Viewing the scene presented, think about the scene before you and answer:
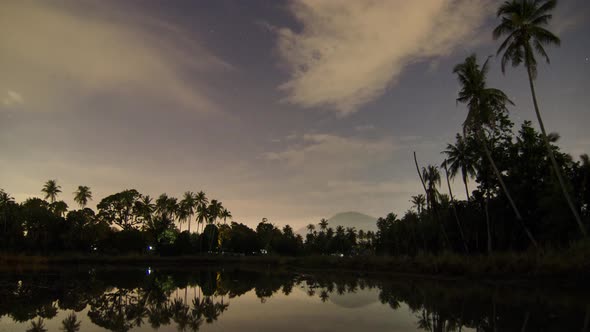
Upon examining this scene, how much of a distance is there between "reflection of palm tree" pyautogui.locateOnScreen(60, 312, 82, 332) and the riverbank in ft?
73.0

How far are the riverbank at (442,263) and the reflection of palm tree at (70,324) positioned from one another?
22245mm

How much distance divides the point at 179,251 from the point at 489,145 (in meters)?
54.2

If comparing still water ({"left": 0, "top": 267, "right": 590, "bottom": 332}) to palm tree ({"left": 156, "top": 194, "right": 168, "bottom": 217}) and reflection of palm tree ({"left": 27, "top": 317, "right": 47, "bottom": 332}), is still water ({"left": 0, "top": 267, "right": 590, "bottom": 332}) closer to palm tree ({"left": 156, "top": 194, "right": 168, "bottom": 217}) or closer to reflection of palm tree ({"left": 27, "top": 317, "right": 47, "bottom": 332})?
reflection of palm tree ({"left": 27, "top": 317, "right": 47, "bottom": 332})

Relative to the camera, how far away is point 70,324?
1159 centimetres

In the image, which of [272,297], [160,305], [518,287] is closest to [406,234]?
[518,287]

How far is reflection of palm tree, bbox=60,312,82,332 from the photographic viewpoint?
35.8 feet

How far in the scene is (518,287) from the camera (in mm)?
20859

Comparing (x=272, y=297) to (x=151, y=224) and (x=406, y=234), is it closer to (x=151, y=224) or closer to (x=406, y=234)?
(x=406, y=234)

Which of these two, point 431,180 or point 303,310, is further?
point 431,180

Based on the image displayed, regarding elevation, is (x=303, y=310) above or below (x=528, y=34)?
below

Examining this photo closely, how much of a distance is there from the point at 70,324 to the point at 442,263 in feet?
82.2

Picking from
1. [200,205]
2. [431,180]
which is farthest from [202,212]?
[431,180]

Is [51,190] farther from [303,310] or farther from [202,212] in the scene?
[303,310]

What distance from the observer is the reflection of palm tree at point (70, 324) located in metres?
10.9
